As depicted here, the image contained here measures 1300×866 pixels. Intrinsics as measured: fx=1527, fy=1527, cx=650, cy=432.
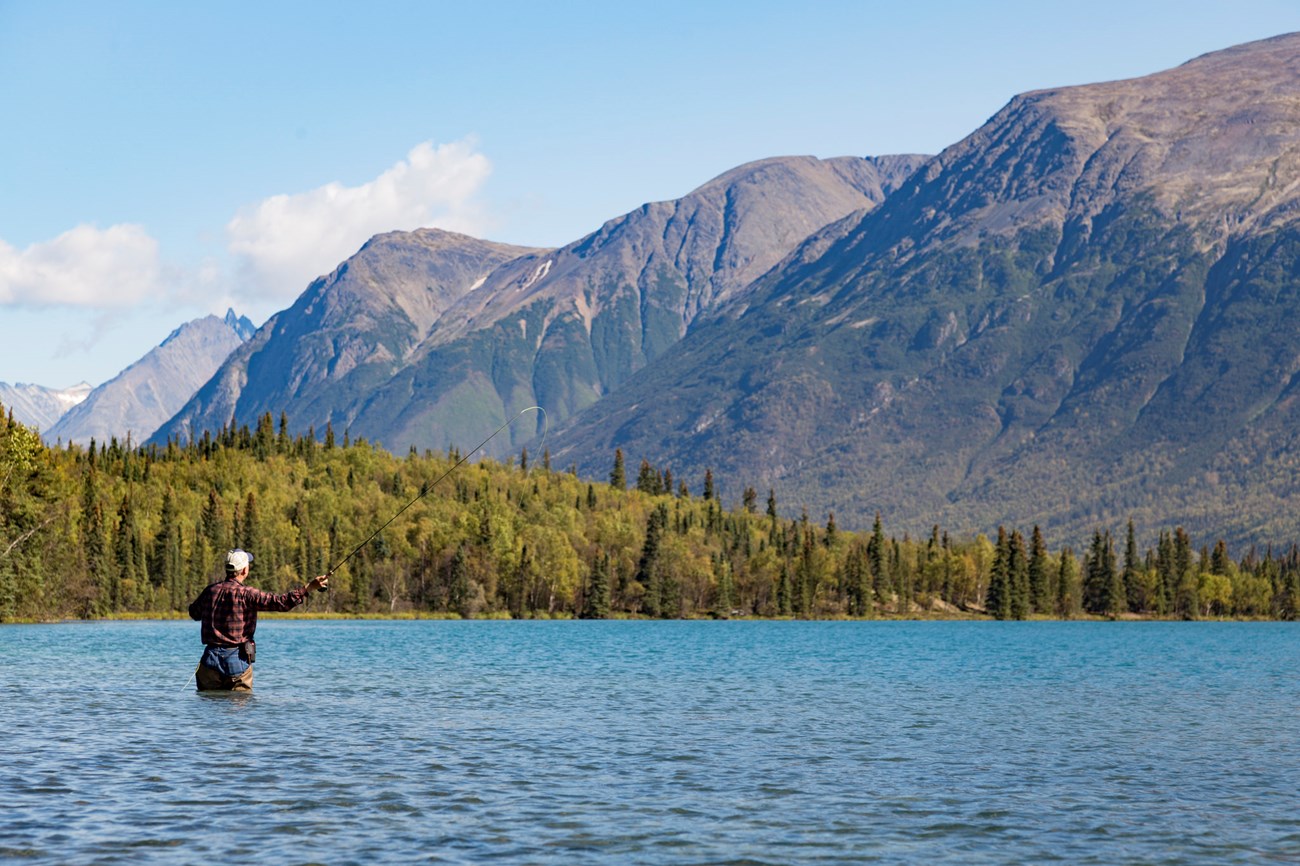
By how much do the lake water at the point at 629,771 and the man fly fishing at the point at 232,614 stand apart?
1.32 m

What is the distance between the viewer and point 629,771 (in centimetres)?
3241

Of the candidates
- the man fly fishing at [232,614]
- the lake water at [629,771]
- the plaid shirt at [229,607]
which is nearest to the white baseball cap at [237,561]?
the man fly fishing at [232,614]

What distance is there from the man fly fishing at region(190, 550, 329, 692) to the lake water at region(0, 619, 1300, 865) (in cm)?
132

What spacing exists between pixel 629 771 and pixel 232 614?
43.7 ft

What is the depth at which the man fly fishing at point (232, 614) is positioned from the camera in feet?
128

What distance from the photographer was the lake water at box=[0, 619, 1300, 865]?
78.9ft

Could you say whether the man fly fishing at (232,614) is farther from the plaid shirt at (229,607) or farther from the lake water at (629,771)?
the lake water at (629,771)

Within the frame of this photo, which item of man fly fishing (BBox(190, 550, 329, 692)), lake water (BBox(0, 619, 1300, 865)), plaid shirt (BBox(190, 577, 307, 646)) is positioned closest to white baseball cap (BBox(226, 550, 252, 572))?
man fly fishing (BBox(190, 550, 329, 692))

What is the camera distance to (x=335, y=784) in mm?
29359

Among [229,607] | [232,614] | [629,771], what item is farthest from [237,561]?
[629,771]

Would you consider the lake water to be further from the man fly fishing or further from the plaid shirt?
the plaid shirt

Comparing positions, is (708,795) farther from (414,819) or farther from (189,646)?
(189,646)

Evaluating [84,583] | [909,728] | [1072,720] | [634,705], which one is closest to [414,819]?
[909,728]

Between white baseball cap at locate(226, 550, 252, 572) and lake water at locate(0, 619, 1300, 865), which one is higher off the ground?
white baseball cap at locate(226, 550, 252, 572)
